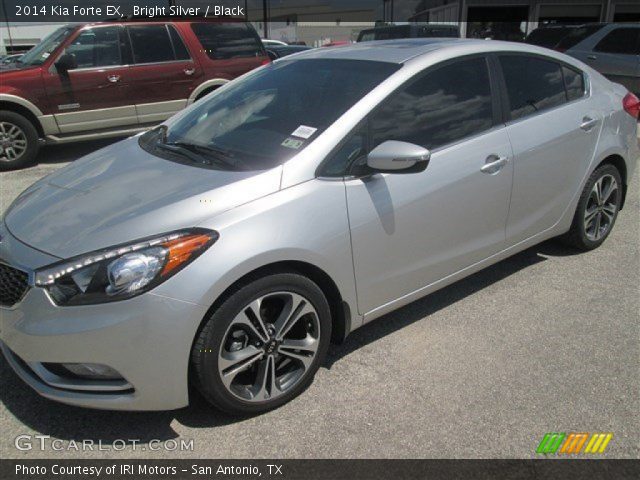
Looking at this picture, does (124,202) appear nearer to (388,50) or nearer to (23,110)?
(388,50)

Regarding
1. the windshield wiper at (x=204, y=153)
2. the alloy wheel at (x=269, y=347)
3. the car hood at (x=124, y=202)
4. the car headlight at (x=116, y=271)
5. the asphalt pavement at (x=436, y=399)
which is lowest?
the asphalt pavement at (x=436, y=399)

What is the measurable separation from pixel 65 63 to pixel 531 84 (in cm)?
594

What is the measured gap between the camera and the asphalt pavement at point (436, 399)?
2.44 metres

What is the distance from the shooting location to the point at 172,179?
8.87 feet

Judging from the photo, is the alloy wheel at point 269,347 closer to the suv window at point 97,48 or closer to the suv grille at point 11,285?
the suv grille at point 11,285

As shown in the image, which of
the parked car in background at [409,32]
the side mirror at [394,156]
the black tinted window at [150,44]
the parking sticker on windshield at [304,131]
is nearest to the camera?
the side mirror at [394,156]

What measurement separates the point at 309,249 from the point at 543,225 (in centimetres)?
204

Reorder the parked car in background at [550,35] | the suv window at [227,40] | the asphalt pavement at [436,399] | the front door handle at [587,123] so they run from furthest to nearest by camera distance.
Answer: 1. the parked car in background at [550,35]
2. the suv window at [227,40]
3. the front door handle at [587,123]
4. the asphalt pavement at [436,399]

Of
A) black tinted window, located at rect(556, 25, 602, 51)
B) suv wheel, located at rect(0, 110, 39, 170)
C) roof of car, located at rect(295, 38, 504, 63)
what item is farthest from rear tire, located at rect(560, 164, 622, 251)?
black tinted window, located at rect(556, 25, 602, 51)

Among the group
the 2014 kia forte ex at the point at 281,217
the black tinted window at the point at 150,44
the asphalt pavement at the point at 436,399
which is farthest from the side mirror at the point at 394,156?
the black tinted window at the point at 150,44

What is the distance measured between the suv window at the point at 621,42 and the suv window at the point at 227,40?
6.54 metres

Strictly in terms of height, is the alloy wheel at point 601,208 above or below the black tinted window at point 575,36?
below

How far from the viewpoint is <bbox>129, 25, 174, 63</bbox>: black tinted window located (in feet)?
25.5

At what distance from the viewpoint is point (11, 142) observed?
709cm
